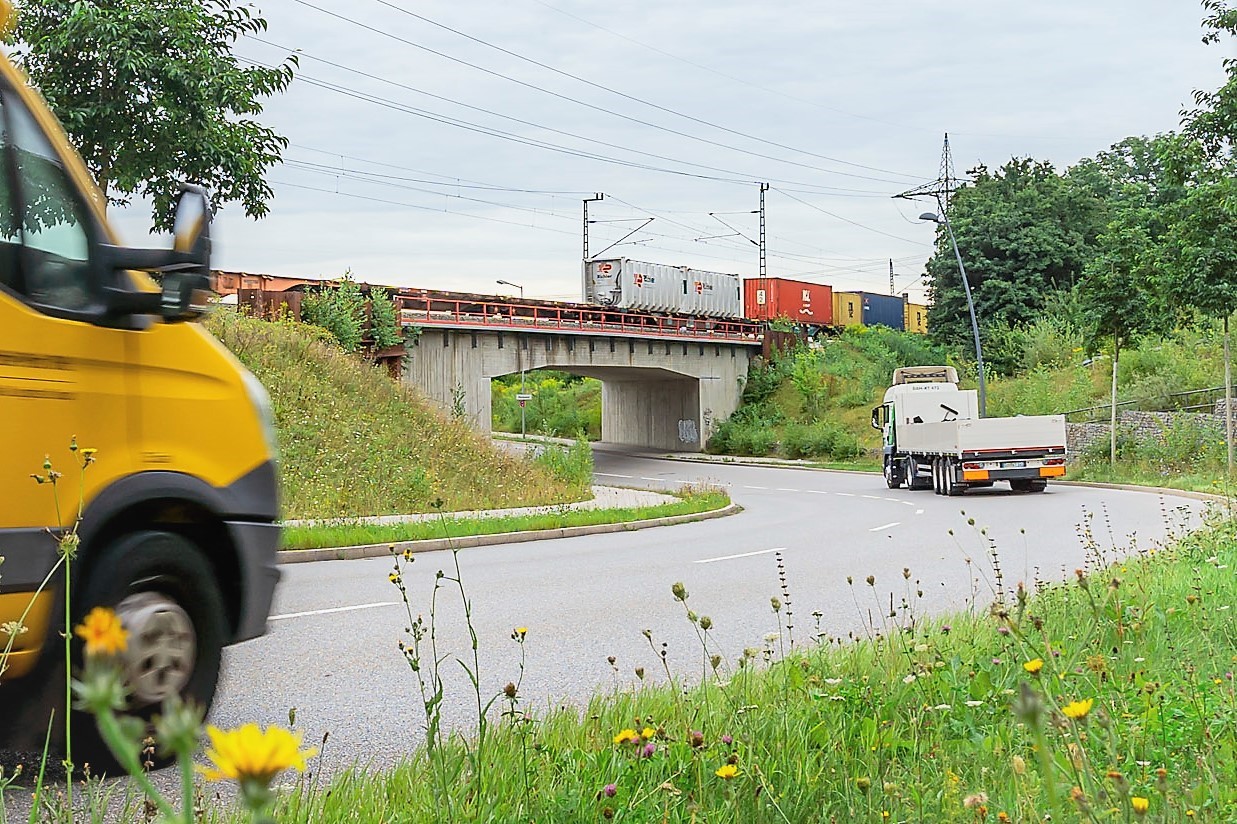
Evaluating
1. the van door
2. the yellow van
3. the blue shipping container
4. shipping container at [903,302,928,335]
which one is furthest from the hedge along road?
shipping container at [903,302,928,335]

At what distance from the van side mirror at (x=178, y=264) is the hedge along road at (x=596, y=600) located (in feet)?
6.32

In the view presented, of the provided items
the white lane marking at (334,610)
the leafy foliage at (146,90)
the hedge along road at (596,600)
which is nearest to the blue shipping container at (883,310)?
the hedge along road at (596,600)

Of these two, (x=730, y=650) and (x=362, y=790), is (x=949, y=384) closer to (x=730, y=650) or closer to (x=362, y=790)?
(x=730, y=650)

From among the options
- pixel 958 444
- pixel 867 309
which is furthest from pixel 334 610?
pixel 867 309

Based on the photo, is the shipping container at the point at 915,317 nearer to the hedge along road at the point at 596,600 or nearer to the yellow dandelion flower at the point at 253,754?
the hedge along road at the point at 596,600

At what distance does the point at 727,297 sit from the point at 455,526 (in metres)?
51.1

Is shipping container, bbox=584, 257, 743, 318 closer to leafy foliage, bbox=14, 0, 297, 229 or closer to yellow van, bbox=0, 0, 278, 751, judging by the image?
leafy foliage, bbox=14, 0, 297, 229

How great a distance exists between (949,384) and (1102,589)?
90.0 ft

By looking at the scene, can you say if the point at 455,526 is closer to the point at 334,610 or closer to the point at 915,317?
the point at 334,610

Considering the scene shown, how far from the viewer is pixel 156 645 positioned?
16.0 feet

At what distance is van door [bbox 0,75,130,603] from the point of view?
440cm

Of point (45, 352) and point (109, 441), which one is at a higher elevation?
point (45, 352)

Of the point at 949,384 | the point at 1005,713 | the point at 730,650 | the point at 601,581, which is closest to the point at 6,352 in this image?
the point at 1005,713

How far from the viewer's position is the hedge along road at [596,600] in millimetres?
6703
